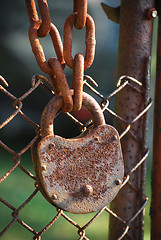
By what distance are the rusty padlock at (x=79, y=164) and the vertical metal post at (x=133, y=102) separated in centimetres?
25

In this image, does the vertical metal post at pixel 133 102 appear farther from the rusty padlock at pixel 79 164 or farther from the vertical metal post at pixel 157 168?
the rusty padlock at pixel 79 164

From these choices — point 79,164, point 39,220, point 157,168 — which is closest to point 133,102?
point 157,168

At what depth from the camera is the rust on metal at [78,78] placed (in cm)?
57

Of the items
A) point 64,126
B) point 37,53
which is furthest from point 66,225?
point 64,126

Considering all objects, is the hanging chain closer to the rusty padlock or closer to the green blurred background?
the rusty padlock

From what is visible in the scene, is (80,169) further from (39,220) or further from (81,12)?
(39,220)

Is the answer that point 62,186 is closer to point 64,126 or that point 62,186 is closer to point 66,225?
point 66,225

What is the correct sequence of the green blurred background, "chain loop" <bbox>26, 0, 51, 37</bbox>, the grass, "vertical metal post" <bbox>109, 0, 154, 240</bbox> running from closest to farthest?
"chain loop" <bbox>26, 0, 51, 37</bbox> → "vertical metal post" <bbox>109, 0, 154, 240</bbox> → the grass → the green blurred background

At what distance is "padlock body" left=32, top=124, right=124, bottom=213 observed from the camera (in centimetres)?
60

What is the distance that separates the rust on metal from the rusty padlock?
0.03 m

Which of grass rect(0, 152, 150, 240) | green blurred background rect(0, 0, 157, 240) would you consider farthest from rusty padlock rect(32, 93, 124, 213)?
green blurred background rect(0, 0, 157, 240)

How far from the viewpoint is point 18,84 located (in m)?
5.23

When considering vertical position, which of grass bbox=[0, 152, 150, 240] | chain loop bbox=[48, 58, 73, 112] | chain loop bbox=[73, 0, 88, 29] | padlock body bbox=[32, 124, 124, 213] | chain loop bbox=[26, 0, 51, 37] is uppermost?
chain loop bbox=[73, 0, 88, 29]

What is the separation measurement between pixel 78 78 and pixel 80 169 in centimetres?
19
